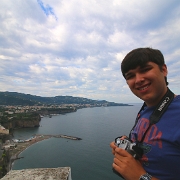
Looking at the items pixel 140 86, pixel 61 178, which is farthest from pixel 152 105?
pixel 61 178

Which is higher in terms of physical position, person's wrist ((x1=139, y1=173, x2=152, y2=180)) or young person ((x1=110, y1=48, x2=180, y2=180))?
young person ((x1=110, y1=48, x2=180, y2=180))

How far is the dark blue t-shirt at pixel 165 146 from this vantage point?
0.97 m

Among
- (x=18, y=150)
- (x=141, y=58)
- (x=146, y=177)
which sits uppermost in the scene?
(x=141, y=58)

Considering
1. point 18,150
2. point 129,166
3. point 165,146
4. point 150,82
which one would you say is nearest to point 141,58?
point 150,82

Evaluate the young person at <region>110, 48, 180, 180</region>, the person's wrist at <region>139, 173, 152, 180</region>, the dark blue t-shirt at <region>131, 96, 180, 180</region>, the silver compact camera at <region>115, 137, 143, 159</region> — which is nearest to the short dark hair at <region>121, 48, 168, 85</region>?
the young person at <region>110, 48, 180, 180</region>

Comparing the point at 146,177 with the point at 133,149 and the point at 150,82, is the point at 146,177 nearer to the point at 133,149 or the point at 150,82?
the point at 133,149

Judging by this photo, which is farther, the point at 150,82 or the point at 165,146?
the point at 150,82

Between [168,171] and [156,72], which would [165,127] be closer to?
[168,171]

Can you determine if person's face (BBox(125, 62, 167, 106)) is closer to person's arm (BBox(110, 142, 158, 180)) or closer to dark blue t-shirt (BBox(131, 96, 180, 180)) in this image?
dark blue t-shirt (BBox(131, 96, 180, 180))

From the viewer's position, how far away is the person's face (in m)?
1.20

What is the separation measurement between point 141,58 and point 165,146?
68cm

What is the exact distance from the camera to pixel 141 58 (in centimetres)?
126

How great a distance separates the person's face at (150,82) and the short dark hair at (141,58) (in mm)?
33

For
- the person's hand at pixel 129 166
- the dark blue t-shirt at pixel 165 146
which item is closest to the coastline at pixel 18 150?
the person's hand at pixel 129 166
